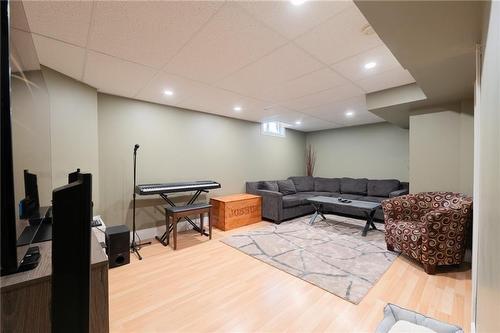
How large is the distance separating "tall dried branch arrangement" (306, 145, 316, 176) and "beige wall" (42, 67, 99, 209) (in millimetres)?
5452

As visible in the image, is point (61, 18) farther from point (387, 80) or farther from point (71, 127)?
point (387, 80)

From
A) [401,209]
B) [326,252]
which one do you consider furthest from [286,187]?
[401,209]

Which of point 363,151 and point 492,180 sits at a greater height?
point 363,151

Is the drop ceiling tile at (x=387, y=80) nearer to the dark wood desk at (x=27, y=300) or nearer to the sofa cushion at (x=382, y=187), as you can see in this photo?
the sofa cushion at (x=382, y=187)

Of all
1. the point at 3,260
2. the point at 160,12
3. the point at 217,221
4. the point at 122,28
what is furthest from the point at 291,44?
the point at 217,221

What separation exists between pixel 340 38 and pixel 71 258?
7.08 feet

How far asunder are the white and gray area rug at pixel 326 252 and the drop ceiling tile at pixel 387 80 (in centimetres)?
227

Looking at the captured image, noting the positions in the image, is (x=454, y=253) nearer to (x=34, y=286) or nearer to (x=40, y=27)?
(x=34, y=286)

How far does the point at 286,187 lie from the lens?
214 inches

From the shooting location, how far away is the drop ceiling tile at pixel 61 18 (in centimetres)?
138

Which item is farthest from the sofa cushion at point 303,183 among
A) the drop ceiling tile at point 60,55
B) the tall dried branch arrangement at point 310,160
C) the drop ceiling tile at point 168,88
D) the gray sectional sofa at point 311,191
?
the drop ceiling tile at point 60,55

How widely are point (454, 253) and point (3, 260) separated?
3.54 m

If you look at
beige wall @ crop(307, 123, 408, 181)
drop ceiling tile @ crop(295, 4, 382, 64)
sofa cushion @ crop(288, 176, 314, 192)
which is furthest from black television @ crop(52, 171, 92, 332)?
beige wall @ crop(307, 123, 408, 181)

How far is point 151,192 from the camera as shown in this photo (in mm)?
3113
